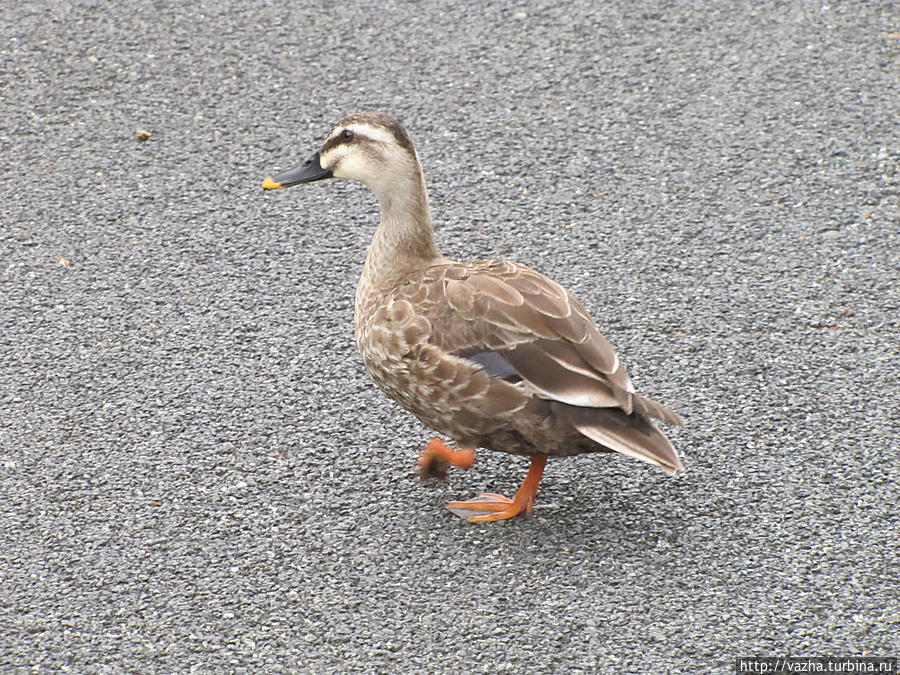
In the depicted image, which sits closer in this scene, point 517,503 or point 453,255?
point 517,503

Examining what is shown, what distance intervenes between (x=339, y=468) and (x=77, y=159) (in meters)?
2.61

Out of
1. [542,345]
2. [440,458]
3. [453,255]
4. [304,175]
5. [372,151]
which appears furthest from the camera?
[453,255]

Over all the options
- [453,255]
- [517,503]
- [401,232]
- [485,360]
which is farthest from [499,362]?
[453,255]

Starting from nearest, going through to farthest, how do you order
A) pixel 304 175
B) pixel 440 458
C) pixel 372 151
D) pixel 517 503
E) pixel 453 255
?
1. pixel 517 503
2. pixel 440 458
3. pixel 372 151
4. pixel 304 175
5. pixel 453 255

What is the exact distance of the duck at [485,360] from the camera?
3.61 m

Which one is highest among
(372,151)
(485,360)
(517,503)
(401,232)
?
(372,151)

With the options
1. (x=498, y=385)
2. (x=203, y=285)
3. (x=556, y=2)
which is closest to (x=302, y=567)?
(x=498, y=385)

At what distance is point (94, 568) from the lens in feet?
11.9

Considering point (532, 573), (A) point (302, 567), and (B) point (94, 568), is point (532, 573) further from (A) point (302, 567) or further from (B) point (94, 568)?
(B) point (94, 568)

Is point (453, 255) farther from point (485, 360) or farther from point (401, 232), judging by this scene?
point (485, 360)

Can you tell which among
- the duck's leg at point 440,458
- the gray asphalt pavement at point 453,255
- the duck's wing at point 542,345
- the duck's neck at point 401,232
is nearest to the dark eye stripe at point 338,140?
the duck's neck at point 401,232

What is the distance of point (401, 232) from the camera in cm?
417

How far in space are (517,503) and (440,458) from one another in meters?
0.33

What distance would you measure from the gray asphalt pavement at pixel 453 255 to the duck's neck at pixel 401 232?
0.58m
